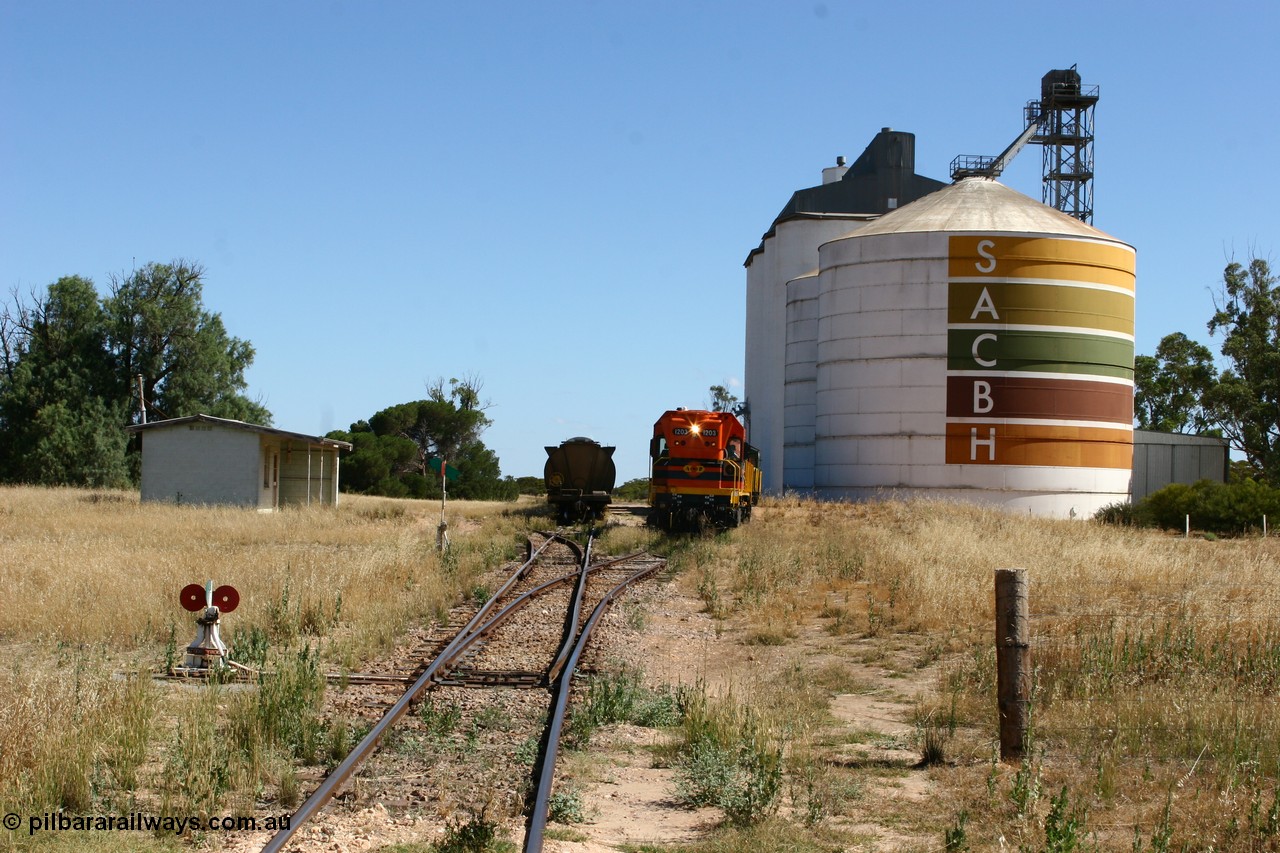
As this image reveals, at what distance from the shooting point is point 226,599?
1099cm

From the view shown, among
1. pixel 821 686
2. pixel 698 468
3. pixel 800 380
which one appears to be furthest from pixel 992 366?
pixel 821 686

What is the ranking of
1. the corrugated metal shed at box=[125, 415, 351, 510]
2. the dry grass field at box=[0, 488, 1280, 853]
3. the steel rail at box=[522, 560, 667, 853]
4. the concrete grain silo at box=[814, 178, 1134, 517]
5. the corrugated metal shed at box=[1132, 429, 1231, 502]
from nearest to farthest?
the steel rail at box=[522, 560, 667, 853] < the dry grass field at box=[0, 488, 1280, 853] < the corrugated metal shed at box=[125, 415, 351, 510] < the concrete grain silo at box=[814, 178, 1134, 517] < the corrugated metal shed at box=[1132, 429, 1231, 502]

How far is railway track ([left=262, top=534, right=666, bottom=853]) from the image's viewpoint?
7.18m

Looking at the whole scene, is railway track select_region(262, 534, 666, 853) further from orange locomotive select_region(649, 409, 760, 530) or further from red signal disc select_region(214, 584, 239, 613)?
orange locomotive select_region(649, 409, 760, 530)

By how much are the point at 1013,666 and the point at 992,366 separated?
36367 mm

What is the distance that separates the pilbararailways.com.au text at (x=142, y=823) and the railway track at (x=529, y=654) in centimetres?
28

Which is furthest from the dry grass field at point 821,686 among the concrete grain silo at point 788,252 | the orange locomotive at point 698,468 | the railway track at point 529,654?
the concrete grain silo at point 788,252

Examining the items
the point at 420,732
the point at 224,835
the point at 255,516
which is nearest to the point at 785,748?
the point at 420,732

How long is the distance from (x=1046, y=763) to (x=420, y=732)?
4.47 m

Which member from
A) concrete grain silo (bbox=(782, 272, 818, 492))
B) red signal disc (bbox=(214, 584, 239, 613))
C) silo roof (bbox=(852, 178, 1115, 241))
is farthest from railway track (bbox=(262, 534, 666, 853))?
concrete grain silo (bbox=(782, 272, 818, 492))

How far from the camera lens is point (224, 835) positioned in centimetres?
640

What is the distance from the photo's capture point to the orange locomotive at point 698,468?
31953mm

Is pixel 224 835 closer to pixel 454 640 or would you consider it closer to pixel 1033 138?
pixel 454 640

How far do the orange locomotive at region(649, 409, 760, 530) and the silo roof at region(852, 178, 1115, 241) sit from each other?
16728 mm
